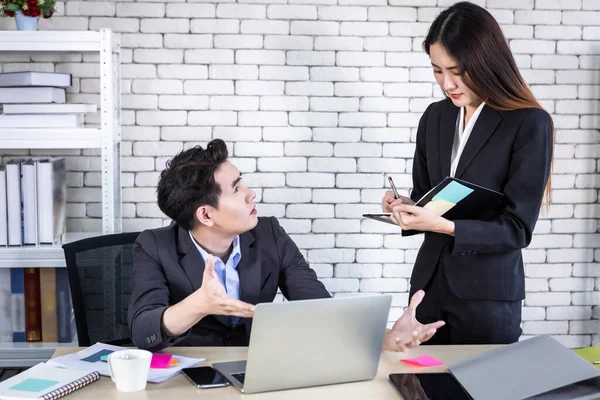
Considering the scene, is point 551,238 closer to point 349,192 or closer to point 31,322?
point 349,192

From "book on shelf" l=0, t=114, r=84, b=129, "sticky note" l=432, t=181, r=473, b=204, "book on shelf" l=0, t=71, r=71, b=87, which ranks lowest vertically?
"sticky note" l=432, t=181, r=473, b=204

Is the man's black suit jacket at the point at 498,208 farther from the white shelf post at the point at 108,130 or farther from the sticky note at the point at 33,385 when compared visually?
the white shelf post at the point at 108,130

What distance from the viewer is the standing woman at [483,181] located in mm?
2150

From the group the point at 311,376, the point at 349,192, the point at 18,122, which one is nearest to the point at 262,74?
the point at 349,192

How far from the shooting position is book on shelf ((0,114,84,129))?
3.01 meters

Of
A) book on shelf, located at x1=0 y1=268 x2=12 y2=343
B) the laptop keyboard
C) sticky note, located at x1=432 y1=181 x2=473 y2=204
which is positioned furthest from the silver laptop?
book on shelf, located at x1=0 y1=268 x2=12 y2=343

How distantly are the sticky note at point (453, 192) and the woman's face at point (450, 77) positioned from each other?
0.31 m

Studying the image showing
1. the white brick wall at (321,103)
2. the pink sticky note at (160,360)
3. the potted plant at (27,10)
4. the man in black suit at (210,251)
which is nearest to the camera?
the pink sticky note at (160,360)

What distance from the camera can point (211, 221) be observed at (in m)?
2.19

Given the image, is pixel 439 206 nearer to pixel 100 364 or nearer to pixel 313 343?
pixel 313 343

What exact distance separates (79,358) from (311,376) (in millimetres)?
597

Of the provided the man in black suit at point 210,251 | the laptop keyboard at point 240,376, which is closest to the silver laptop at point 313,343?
the laptop keyboard at point 240,376

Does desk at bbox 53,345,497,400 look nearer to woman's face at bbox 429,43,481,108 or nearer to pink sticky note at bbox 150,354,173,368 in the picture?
pink sticky note at bbox 150,354,173,368

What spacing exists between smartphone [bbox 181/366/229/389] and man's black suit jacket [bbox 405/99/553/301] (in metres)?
0.81
